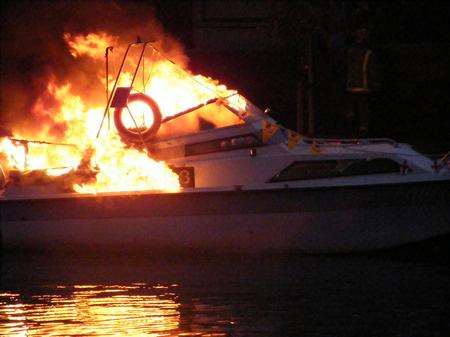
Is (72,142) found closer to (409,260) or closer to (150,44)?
(150,44)

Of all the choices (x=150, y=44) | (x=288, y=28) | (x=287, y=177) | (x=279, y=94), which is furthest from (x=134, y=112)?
(x=279, y=94)

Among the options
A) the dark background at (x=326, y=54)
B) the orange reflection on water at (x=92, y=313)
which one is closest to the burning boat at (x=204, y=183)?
the orange reflection on water at (x=92, y=313)

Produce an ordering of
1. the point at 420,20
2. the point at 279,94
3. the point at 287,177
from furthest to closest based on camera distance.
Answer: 1. the point at 420,20
2. the point at 279,94
3. the point at 287,177

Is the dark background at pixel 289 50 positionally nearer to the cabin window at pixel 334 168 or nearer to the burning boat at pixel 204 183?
the burning boat at pixel 204 183

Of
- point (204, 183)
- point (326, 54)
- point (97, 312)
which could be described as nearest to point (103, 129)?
point (204, 183)

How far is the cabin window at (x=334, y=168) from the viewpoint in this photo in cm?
1662

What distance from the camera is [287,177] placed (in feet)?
55.3

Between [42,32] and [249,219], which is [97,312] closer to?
[249,219]

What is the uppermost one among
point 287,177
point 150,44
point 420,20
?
point 420,20

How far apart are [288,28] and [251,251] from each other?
6.24 metres

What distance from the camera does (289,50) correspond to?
24.0 m

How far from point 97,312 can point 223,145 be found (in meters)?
4.19

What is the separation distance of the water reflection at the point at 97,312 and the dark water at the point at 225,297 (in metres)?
0.01

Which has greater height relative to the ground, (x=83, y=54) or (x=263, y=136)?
(x=83, y=54)
